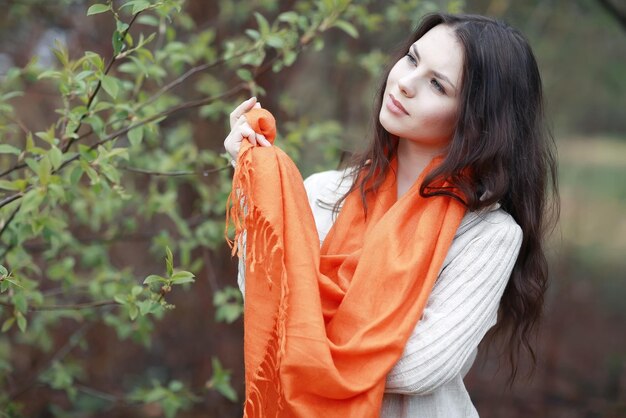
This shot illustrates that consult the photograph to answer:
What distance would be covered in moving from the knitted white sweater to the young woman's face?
24 cm

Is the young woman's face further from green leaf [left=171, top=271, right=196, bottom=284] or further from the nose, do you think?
green leaf [left=171, top=271, right=196, bottom=284]

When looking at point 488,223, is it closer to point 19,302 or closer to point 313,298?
point 313,298

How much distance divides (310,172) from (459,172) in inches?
64.7

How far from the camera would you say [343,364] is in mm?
1621

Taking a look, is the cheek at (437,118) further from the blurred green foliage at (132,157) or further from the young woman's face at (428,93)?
the blurred green foliage at (132,157)

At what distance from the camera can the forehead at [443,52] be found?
5.61ft

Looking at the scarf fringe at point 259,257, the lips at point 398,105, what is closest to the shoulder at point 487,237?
the lips at point 398,105

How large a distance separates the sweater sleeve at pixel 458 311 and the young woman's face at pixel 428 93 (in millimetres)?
272

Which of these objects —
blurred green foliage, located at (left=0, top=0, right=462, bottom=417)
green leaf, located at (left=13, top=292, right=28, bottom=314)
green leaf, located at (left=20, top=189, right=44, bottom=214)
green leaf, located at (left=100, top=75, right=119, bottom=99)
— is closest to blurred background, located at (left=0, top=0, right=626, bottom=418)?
blurred green foliage, located at (left=0, top=0, right=462, bottom=417)

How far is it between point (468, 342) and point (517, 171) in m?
0.44

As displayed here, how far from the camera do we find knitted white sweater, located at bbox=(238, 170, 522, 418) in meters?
1.62

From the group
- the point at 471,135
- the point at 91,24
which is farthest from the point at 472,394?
the point at 471,135

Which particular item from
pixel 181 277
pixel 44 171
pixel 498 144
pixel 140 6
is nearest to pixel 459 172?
pixel 498 144

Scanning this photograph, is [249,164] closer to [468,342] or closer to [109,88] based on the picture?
[109,88]
